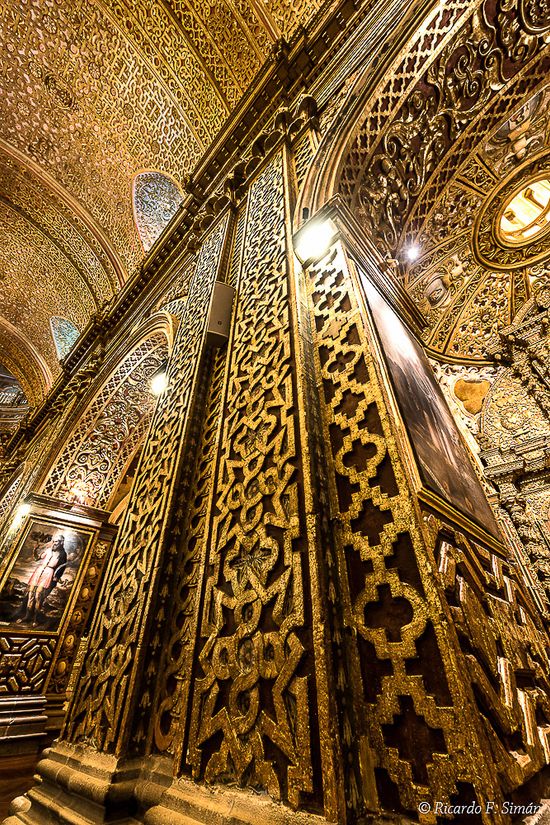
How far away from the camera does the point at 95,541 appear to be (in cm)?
454

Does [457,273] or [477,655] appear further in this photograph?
[457,273]

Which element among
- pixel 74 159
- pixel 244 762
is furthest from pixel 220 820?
pixel 74 159

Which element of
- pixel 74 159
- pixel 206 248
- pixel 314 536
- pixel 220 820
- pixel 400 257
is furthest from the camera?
pixel 74 159

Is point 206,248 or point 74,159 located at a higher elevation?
point 74,159

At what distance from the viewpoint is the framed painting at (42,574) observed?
3746mm

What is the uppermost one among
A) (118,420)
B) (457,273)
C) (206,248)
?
(457,273)

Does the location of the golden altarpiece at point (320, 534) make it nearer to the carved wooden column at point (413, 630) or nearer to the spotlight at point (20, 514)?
the carved wooden column at point (413, 630)

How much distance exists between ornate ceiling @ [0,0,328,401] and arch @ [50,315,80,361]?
3.69 ft

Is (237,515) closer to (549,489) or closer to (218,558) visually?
(218,558)

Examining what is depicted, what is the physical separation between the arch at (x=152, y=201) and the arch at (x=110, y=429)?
275 cm

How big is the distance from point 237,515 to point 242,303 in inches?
52.4

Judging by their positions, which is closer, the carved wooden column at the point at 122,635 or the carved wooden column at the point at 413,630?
the carved wooden column at the point at 413,630

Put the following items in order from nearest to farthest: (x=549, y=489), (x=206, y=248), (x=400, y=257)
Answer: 1. (x=400, y=257)
2. (x=206, y=248)
3. (x=549, y=489)

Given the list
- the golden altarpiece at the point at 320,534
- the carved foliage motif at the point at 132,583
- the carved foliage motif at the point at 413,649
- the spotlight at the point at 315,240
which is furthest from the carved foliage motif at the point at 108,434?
the carved foliage motif at the point at 413,649
